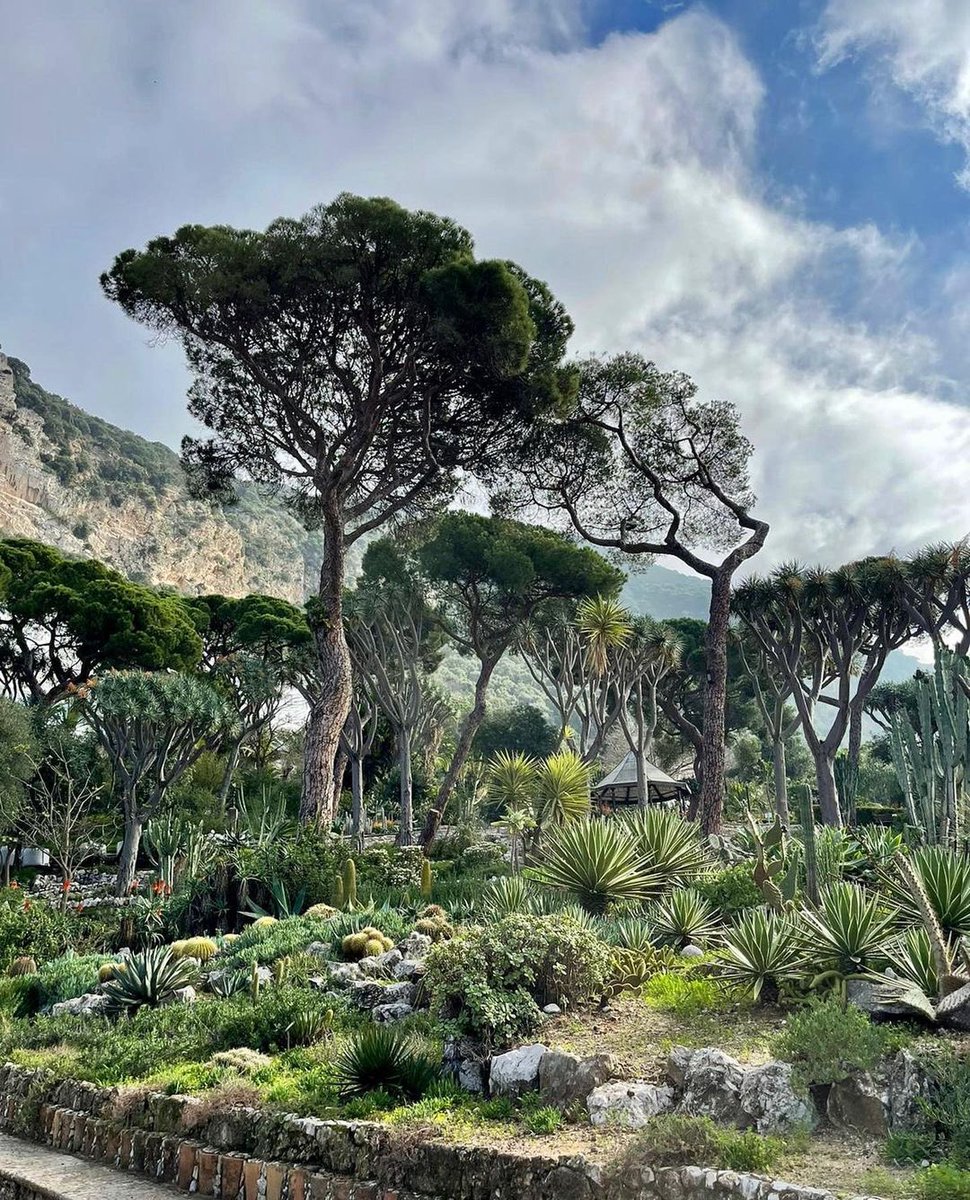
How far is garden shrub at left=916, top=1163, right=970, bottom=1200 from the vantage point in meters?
3.96

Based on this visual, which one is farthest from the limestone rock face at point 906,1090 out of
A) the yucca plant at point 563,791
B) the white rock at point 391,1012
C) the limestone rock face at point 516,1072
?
the yucca plant at point 563,791

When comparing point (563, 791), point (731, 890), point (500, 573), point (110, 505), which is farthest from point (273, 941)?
point (110, 505)

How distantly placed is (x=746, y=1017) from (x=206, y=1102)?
3641mm

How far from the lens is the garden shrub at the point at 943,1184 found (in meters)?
3.96

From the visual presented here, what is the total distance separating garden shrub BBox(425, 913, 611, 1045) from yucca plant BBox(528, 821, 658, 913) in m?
2.88

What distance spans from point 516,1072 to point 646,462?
665 inches

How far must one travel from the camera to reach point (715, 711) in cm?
1767

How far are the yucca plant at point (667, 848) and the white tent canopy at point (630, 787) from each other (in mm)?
15906

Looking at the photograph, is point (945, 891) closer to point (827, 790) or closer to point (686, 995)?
point (686, 995)

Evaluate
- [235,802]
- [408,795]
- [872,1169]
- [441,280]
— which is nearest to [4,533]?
[235,802]

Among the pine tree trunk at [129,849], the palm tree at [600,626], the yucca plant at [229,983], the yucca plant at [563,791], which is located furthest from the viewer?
the palm tree at [600,626]

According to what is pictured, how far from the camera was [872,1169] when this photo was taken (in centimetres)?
443

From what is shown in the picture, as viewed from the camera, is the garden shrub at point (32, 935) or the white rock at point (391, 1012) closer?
the white rock at point (391, 1012)

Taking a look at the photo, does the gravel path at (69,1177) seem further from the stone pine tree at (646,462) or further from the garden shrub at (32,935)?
the stone pine tree at (646,462)
